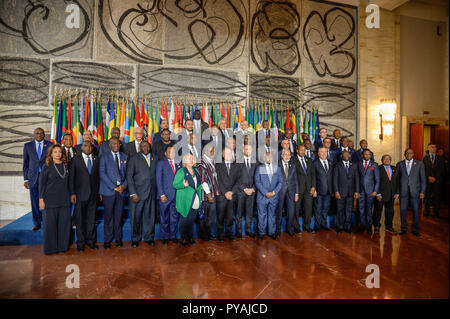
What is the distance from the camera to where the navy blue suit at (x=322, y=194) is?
482cm

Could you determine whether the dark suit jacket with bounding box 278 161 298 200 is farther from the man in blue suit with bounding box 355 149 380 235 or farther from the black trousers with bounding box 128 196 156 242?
the black trousers with bounding box 128 196 156 242

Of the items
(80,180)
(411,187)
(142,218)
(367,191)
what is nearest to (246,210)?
(142,218)

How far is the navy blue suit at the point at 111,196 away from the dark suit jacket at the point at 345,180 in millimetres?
3897

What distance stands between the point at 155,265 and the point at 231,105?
481 cm

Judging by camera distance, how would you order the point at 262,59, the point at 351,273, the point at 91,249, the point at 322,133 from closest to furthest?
the point at 351,273
the point at 91,249
the point at 322,133
the point at 262,59

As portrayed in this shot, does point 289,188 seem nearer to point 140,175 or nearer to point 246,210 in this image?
point 246,210

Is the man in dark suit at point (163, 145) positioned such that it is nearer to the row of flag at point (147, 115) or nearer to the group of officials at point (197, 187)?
the group of officials at point (197, 187)

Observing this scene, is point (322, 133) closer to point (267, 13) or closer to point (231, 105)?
point (231, 105)

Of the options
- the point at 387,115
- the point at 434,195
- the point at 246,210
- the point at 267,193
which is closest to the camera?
the point at 267,193

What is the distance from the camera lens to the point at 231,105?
6.97m

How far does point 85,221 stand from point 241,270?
2524 millimetres

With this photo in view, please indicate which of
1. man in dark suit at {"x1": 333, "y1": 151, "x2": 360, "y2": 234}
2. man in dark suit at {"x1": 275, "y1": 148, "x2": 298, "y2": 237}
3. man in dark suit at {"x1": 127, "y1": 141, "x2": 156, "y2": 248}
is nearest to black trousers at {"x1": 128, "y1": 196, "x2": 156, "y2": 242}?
man in dark suit at {"x1": 127, "y1": 141, "x2": 156, "y2": 248}

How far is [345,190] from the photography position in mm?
4789
